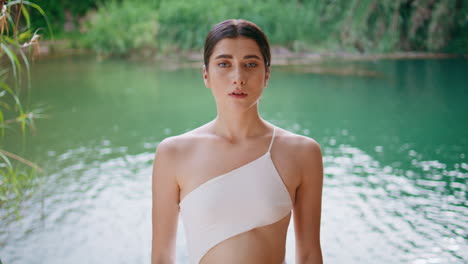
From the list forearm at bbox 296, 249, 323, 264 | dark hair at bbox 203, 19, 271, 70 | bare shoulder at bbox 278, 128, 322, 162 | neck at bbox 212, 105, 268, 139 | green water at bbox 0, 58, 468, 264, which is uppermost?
dark hair at bbox 203, 19, 271, 70

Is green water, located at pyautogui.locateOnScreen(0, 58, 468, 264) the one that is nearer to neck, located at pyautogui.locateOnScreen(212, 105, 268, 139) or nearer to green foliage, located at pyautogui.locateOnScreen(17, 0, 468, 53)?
green foliage, located at pyautogui.locateOnScreen(17, 0, 468, 53)

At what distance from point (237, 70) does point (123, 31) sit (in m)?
13.3

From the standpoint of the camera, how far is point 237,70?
121 centimetres

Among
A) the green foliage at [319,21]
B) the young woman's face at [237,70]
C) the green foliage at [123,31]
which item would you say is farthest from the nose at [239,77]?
the green foliage at [123,31]

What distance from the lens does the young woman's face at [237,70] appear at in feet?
3.99

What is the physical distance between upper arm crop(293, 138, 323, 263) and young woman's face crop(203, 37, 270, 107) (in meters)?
0.22

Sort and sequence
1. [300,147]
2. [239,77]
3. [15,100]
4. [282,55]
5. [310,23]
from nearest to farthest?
[239,77] < [300,147] < [15,100] < [310,23] < [282,55]

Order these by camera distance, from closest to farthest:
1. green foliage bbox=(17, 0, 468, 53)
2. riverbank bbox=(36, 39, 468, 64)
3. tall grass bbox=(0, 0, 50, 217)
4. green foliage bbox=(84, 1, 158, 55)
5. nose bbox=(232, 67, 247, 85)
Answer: nose bbox=(232, 67, 247, 85) < tall grass bbox=(0, 0, 50, 217) < green foliage bbox=(17, 0, 468, 53) < riverbank bbox=(36, 39, 468, 64) < green foliage bbox=(84, 1, 158, 55)

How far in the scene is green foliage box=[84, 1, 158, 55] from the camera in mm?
13445

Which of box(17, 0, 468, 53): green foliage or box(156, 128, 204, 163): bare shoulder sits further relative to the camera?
box(17, 0, 468, 53): green foliage

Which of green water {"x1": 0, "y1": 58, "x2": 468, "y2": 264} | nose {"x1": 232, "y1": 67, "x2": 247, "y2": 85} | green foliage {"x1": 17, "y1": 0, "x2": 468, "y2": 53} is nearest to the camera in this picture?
nose {"x1": 232, "y1": 67, "x2": 247, "y2": 85}

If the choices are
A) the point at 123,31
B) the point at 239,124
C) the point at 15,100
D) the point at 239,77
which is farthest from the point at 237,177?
the point at 123,31

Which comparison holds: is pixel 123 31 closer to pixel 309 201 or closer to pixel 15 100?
pixel 15 100

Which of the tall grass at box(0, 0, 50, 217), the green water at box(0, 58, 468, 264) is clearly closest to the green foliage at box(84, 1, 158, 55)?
the green water at box(0, 58, 468, 264)
